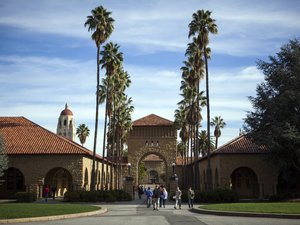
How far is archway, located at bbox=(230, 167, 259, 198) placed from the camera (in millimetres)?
43875

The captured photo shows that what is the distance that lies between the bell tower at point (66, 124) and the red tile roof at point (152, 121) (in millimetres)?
44839

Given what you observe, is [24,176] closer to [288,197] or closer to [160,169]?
[288,197]

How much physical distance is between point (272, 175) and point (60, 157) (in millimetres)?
21129

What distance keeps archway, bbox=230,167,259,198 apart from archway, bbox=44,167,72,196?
1951 cm

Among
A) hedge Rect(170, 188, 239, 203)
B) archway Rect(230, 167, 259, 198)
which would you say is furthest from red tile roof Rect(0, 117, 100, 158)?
archway Rect(230, 167, 259, 198)

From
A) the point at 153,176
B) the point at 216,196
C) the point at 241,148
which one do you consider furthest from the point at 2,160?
the point at 153,176

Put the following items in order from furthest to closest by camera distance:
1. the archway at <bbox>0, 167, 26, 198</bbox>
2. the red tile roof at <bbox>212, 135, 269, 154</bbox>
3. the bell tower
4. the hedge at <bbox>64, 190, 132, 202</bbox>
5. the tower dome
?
the tower dome < the bell tower < the archway at <bbox>0, 167, 26, 198</bbox> < the red tile roof at <bbox>212, 135, 269, 154</bbox> < the hedge at <bbox>64, 190, 132, 202</bbox>

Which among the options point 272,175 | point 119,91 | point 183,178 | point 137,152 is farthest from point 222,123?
point 272,175

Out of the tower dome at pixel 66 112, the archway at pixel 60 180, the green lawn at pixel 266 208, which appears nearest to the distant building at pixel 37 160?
the archway at pixel 60 180

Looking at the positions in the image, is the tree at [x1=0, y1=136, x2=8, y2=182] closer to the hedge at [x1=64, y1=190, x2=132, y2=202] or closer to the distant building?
the distant building

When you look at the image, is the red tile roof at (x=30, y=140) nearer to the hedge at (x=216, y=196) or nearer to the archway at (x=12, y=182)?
the archway at (x=12, y=182)

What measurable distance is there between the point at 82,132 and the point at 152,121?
63.4 feet

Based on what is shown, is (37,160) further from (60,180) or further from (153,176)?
(153,176)

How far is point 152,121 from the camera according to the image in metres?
66.1
